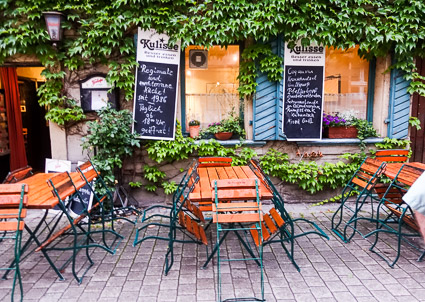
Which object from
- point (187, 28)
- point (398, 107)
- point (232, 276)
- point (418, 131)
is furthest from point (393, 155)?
point (187, 28)

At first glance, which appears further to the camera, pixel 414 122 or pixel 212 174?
pixel 414 122

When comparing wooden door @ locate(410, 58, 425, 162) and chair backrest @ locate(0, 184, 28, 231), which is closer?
chair backrest @ locate(0, 184, 28, 231)

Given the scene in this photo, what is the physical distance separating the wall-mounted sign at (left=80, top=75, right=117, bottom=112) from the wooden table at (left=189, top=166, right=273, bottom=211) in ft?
6.79

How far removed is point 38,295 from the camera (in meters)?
2.99

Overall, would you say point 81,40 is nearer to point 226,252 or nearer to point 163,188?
point 163,188

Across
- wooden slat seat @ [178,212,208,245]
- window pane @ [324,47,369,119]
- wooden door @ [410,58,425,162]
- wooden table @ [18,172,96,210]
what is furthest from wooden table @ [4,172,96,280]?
wooden door @ [410,58,425,162]

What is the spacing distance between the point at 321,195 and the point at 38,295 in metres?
4.63

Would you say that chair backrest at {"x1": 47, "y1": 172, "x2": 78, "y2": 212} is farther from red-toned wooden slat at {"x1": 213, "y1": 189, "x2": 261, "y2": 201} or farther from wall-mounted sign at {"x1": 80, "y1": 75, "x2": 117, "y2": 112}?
wall-mounted sign at {"x1": 80, "y1": 75, "x2": 117, "y2": 112}

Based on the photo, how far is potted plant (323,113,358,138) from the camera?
5.70m

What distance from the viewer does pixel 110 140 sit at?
5043mm

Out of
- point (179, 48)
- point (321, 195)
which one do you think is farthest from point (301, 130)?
point (179, 48)

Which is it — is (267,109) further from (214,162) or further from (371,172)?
(371,172)

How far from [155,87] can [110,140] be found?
1180 mm

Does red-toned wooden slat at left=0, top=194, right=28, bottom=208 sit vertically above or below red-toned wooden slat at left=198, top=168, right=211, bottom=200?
above
